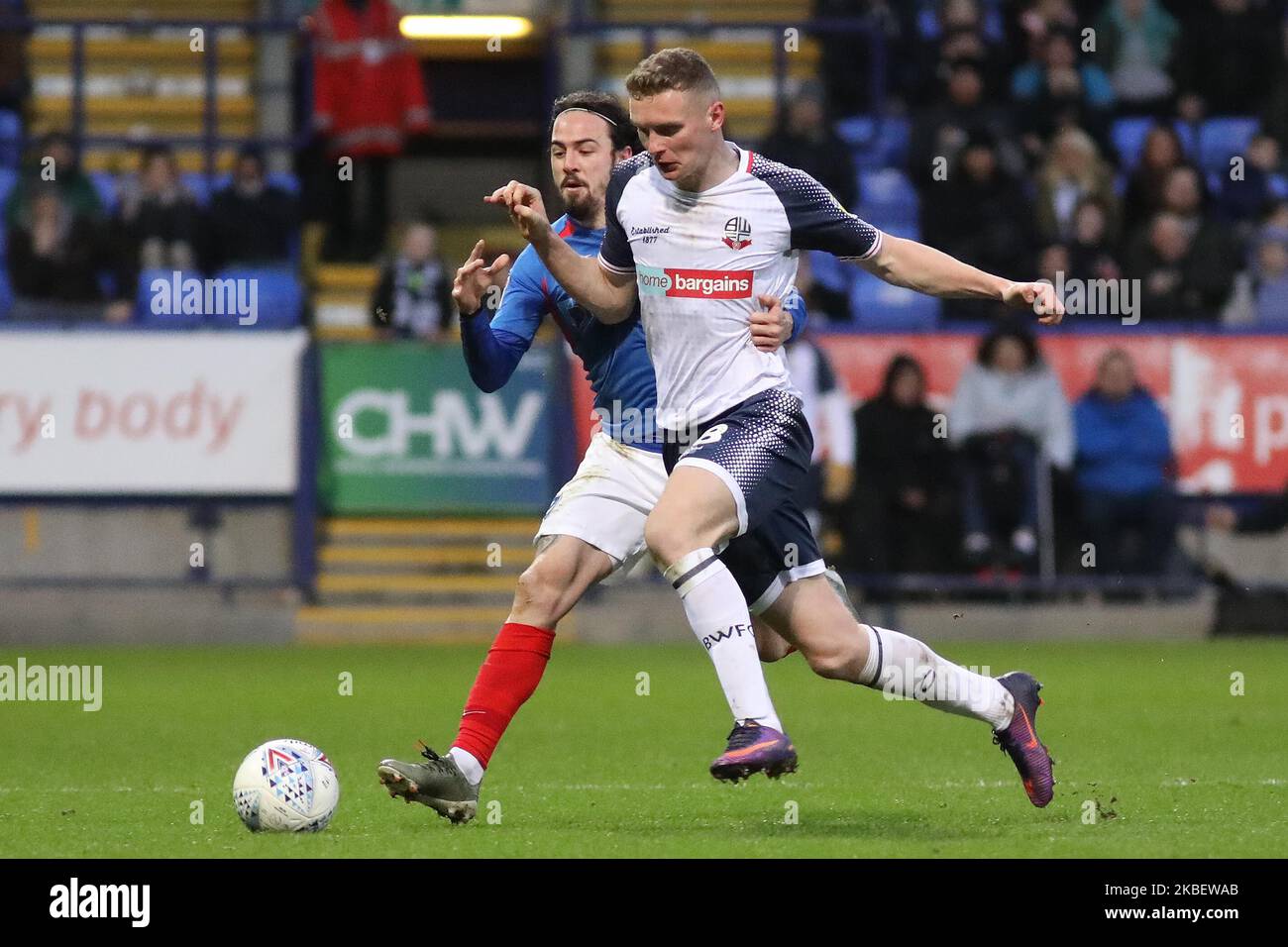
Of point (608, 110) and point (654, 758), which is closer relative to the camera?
point (608, 110)

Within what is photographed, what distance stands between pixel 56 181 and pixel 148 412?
7.22 ft

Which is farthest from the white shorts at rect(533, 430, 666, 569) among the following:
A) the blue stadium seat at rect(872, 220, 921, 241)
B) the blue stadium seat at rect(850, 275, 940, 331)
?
the blue stadium seat at rect(872, 220, 921, 241)

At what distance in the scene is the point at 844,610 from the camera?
22.3ft

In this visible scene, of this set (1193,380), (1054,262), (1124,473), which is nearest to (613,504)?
(1124,473)

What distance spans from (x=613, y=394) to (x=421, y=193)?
45.8 ft

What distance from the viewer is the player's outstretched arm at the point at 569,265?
6.52m

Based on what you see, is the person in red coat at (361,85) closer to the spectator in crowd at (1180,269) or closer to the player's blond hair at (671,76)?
the spectator in crowd at (1180,269)

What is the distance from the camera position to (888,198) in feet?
56.0

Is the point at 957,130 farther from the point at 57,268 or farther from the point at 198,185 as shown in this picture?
the point at 57,268

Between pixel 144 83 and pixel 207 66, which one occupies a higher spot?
pixel 144 83

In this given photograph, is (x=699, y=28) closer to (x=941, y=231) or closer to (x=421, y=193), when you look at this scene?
(x=941, y=231)

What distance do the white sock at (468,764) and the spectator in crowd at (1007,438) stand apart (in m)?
8.54

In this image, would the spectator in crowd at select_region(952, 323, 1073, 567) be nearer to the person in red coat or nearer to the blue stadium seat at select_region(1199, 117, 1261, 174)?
the blue stadium seat at select_region(1199, 117, 1261, 174)
